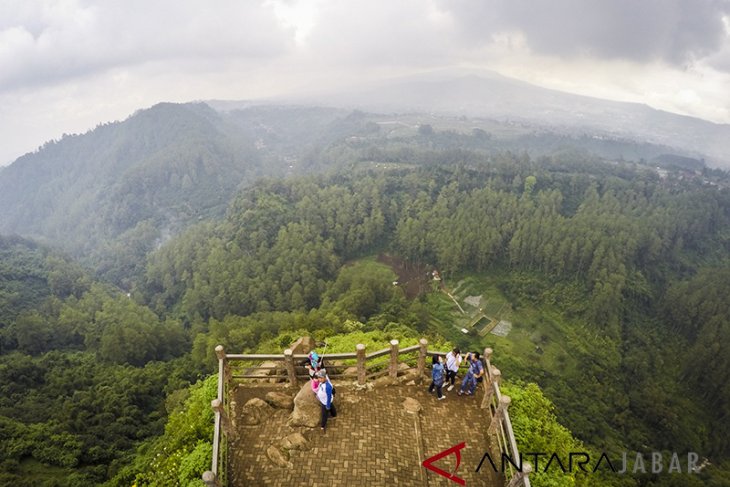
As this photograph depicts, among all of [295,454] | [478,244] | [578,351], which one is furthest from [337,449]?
[478,244]

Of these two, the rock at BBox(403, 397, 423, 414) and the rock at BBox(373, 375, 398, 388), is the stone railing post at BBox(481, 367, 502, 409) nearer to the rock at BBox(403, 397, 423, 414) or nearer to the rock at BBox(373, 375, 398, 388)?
the rock at BBox(403, 397, 423, 414)

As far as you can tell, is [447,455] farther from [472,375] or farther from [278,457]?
[278,457]

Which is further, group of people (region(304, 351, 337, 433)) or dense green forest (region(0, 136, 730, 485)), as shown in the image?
dense green forest (region(0, 136, 730, 485))

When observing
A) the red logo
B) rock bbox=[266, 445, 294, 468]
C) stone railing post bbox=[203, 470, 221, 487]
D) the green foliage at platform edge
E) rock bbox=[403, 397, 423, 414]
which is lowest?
the green foliage at platform edge

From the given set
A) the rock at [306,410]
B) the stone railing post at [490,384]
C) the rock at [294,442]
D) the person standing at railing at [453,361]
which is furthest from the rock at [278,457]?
the stone railing post at [490,384]

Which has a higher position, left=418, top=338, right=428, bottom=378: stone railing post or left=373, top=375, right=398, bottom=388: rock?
left=418, top=338, right=428, bottom=378: stone railing post

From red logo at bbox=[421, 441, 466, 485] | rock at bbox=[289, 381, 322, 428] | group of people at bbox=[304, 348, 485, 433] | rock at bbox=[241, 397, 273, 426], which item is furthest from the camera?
group of people at bbox=[304, 348, 485, 433]

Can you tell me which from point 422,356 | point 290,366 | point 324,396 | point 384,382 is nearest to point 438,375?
Result: point 422,356

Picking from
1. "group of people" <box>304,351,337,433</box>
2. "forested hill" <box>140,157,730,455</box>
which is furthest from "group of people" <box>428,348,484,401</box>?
"forested hill" <box>140,157,730,455</box>
